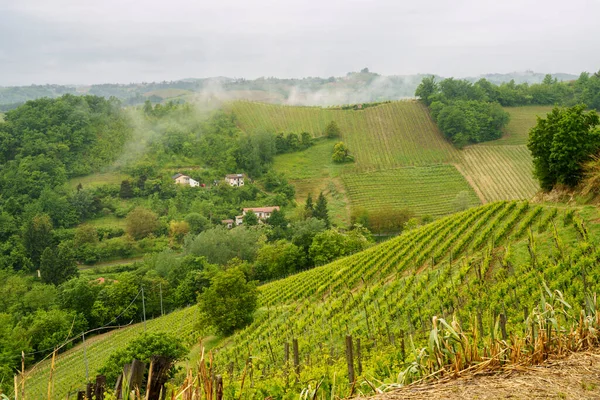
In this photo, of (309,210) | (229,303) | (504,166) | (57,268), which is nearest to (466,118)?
(504,166)

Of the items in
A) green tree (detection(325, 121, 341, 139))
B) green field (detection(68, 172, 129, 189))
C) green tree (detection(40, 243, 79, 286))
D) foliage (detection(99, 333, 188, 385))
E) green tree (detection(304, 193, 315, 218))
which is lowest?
green tree (detection(40, 243, 79, 286))

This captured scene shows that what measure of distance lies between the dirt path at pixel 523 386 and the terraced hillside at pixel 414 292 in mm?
2807

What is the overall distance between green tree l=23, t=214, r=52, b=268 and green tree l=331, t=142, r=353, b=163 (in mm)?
39695

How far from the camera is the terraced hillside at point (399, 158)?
57094mm

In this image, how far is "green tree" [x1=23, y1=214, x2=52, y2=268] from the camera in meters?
52.0

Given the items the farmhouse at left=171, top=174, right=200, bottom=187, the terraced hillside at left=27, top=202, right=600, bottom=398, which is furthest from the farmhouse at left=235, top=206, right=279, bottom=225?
the terraced hillside at left=27, top=202, right=600, bottom=398

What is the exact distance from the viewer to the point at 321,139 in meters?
76.9

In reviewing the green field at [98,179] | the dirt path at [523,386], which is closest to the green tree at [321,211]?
the green field at [98,179]

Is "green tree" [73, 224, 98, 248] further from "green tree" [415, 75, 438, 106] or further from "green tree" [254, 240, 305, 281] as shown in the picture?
"green tree" [415, 75, 438, 106]

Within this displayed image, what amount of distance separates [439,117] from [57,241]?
59.3m

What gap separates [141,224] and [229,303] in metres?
35.4

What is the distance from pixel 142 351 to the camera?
1609cm

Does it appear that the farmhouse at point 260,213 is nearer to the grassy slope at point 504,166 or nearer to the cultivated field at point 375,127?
the cultivated field at point 375,127

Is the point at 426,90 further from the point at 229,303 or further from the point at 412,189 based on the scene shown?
the point at 229,303
